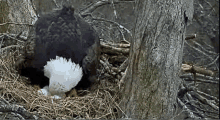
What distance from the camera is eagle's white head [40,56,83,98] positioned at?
127 centimetres

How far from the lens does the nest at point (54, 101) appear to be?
1.17 meters

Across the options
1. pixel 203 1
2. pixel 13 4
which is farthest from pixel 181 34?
pixel 13 4

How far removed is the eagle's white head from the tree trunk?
42 cm

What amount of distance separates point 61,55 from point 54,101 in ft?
0.93

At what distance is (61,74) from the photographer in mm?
1258

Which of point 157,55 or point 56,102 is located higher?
point 157,55

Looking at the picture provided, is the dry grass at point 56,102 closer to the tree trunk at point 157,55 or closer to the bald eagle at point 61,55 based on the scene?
the bald eagle at point 61,55

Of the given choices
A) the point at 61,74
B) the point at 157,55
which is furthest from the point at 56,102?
the point at 157,55

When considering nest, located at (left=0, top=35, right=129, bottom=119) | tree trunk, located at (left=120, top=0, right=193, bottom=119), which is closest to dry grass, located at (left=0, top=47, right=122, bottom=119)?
nest, located at (left=0, top=35, right=129, bottom=119)

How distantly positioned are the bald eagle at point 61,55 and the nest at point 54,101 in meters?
0.08

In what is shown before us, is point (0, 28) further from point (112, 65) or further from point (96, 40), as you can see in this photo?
point (112, 65)

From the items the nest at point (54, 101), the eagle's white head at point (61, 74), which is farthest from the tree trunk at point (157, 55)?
the eagle's white head at point (61, 74)

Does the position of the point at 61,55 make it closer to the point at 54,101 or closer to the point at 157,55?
the point at 54,101

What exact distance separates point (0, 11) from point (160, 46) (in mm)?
1263
